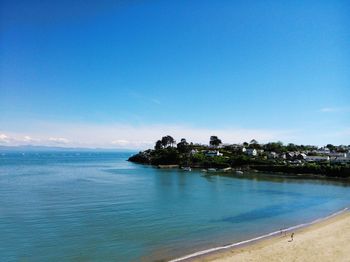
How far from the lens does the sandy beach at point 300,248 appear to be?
19641 millimetres

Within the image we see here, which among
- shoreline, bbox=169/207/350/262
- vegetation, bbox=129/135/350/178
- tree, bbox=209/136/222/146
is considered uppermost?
tree, bbox=209/136/222/146

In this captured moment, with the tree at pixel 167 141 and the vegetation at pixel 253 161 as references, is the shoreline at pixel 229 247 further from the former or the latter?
the tree at pixel 167 141

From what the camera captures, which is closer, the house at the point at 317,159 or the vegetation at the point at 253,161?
the vegetation at the point at 253,161

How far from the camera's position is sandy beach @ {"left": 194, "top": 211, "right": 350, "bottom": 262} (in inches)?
773

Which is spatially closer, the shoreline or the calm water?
the shoreline

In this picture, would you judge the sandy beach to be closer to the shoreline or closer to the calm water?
the shoreline

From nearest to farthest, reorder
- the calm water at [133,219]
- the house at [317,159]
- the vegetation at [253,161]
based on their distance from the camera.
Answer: the calm water at [133,219] → the vegetation at [253,161] → the house at [317,159]

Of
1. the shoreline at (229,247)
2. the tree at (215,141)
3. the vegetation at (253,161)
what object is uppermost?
the tree at (215,141)

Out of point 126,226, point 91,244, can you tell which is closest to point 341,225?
point 126,226

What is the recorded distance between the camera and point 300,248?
2159 cm

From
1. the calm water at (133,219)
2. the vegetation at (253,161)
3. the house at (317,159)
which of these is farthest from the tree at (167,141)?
the calm water at (133,219)

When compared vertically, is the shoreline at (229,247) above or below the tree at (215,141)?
below

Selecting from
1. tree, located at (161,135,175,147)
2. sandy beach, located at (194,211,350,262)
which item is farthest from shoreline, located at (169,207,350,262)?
tree, located at (161,135,175,147)

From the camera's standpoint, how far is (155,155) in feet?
479
